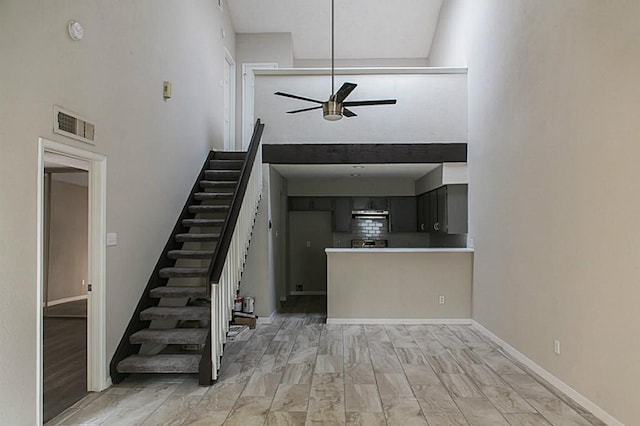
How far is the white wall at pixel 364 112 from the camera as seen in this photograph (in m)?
6.69

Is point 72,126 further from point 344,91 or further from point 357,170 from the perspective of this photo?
point 357,170

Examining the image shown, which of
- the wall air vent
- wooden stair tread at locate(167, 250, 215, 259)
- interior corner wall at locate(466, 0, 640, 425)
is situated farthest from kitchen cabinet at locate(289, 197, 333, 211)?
the wall air vent

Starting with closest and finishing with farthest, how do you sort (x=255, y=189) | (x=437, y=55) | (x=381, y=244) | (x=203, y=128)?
(x=255, y=189) → (x=203, y=128) → (x=437, y=55) → (x=381, y=244)

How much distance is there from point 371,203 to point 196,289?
5211mm

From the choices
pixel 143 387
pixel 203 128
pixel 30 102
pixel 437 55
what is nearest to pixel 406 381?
pixel 143 387

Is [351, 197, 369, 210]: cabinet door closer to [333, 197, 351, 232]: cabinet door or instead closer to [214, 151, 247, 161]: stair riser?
[333, 197, 351, 232]: cabinet door

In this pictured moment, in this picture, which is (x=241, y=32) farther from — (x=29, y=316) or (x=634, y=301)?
(x=634, y=301)

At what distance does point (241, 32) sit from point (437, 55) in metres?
3.98

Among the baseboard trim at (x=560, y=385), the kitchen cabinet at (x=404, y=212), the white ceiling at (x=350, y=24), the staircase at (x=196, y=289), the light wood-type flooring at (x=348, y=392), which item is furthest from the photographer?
the kitchen cabinet at (x=404, y=212)

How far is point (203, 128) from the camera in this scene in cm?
702

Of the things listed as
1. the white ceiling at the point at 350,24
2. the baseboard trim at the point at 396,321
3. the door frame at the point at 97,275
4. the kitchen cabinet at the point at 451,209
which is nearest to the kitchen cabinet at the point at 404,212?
the kitchen cabinet at the point at 451,209

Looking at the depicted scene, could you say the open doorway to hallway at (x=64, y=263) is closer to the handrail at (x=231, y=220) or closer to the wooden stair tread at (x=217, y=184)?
the wooden stair tread at (x=217, y=184)

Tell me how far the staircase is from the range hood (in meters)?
3.34

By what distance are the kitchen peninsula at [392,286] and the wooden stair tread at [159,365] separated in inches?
109
